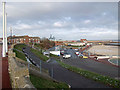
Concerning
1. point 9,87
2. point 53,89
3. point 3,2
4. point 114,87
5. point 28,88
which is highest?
point 3,2

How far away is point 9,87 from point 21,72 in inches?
85.6

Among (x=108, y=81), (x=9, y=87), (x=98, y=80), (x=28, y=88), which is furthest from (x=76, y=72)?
(x=28, y=88)

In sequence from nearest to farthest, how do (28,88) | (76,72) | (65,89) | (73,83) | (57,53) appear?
(28,88) < (65,89) < (73,83) < (76,72) < (57,53)

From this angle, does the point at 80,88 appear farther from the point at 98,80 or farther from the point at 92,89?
the point at 98,80

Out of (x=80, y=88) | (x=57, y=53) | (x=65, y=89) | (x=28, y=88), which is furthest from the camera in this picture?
(x=57, y=53)

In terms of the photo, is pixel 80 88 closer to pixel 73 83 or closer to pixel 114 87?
pixel 73 83

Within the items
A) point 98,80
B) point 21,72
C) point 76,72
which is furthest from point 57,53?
point 21,72

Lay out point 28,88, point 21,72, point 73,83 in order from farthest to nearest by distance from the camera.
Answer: point 73,83
point 21,72
point 28,88

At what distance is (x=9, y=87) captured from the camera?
5.43 m

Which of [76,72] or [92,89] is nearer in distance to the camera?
[92,89]

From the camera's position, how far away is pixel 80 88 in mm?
8352

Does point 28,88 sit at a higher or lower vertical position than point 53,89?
higher

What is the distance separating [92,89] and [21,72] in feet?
22.1

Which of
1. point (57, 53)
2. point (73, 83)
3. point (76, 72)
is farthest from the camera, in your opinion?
point (57, 53)
